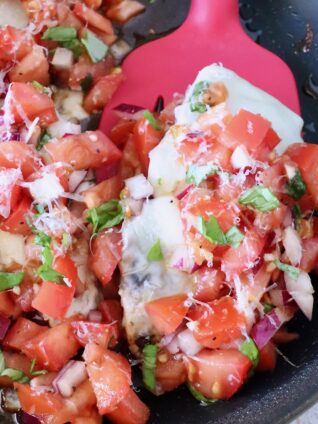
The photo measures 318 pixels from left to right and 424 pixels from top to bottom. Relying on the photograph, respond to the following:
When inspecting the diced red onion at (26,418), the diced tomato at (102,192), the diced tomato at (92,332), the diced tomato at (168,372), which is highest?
the diced tomato at (102,192)

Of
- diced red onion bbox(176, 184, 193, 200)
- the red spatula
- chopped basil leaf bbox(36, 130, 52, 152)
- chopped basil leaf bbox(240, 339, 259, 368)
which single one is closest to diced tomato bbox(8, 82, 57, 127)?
chopped basil leaf bbox(36, 130, 52, 152)

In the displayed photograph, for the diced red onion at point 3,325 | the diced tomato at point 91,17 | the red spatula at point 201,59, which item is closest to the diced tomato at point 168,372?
the diced red onion at point 3,325

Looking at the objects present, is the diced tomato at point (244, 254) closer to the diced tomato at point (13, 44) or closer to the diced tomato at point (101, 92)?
the diced tomato at point (101, 92)

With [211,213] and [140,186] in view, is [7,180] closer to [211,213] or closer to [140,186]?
[140,186]

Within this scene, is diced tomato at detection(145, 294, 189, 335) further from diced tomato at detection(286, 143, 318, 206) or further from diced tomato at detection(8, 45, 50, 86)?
diced tomato at detection(8, 45, 50, 86)

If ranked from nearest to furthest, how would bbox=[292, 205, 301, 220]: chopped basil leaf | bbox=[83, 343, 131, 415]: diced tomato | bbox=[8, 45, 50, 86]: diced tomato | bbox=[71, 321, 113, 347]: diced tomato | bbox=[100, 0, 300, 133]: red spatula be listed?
bbox=[83, 343, 131, 415]: diced tomato, bbox=[71, 321, 113, 347]: diced tomato, bbox=[292, 205, 301, 220]: chopped basil leaf, bbox=[8, 45, 50, 86]: diced tomato, bbox=[100, 0, 300, 133]: red spatula

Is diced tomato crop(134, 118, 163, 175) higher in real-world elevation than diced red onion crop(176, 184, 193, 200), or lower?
higher

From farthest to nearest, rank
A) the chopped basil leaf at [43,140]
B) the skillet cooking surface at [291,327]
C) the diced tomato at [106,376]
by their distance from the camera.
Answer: the chopped basil leaf at [43,140] < the diced tomato at [106,376] < the skillet cooking surface at [291,327]
